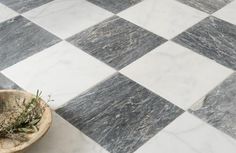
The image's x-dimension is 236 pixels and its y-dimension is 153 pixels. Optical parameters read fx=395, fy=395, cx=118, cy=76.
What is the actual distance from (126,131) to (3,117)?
0.35m

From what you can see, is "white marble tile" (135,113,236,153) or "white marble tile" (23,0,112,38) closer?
"white marble tile" (135,113,236,153)

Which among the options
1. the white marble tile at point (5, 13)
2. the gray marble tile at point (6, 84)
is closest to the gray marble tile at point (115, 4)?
the white marble tile at point (5, 13)

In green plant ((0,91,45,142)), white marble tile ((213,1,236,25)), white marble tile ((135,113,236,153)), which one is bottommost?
white marble tile ((135,113,236,153))

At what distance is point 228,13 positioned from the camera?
1.65 meters

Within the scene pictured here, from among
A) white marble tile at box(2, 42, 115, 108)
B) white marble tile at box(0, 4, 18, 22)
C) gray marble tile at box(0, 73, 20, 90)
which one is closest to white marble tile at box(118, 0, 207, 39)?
white marble tile at box(2, 42, 115, 108)

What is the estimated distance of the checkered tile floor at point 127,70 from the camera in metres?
1.11

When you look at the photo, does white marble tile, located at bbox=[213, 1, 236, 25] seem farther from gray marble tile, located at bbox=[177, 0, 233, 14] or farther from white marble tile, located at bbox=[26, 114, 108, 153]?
white marble tile, located at bbox=[26, 114, 108, 153]

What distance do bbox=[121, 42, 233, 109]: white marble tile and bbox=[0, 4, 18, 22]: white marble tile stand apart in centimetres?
58

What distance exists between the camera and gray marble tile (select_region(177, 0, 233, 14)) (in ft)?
5.50

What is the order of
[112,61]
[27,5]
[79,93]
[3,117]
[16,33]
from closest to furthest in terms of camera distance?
[3,117], [79,93], [112,61], [16,33], [27,5]

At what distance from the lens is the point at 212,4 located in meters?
1.71

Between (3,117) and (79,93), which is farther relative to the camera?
(79,93)

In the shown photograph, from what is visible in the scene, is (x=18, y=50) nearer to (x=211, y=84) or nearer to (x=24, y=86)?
(x=24, y=86)

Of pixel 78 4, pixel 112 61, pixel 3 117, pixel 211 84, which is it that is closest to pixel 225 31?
pixel 211 84
